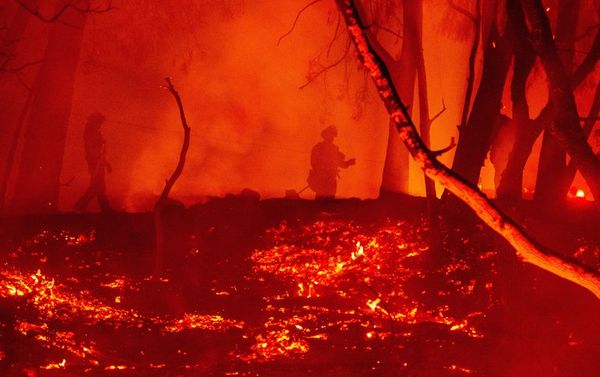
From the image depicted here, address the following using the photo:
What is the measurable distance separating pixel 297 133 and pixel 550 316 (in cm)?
788

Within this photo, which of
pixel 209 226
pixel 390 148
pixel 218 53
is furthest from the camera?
pixel 218 53

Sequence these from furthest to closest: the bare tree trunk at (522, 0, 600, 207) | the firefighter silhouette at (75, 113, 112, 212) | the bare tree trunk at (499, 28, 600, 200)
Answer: the firefighter silhouette at (75, 113, 112, 212)
the bare tree trunk at (499, 28, 600, 200)
the bare tree trunk at (522, 0, 600, 207)

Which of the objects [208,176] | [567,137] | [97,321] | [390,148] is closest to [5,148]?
[208,176]

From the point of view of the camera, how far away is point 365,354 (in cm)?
780

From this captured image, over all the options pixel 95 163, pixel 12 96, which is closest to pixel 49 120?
pixel 12 96

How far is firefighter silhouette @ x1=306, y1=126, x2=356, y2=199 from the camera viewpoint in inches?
535

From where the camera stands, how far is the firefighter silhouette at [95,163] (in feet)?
39.8

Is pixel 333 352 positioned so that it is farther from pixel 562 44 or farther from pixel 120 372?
pixel 562 44

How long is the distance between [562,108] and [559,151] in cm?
400

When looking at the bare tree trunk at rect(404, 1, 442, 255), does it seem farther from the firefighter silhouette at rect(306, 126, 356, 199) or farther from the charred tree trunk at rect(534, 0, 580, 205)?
the firefighter silhouette at rect(306, 126, 356, 199)

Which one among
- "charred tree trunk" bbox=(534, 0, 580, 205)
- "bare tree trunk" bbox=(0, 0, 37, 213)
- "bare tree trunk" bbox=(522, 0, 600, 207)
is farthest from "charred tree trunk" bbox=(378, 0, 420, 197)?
"bare tree trunk" bbox=(0, 0, 37, 213)

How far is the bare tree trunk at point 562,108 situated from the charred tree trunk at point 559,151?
136 inches

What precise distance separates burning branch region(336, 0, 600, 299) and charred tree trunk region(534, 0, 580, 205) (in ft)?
17.2

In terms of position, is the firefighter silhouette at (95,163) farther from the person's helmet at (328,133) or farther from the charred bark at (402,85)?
the charred bark at (402,85)
